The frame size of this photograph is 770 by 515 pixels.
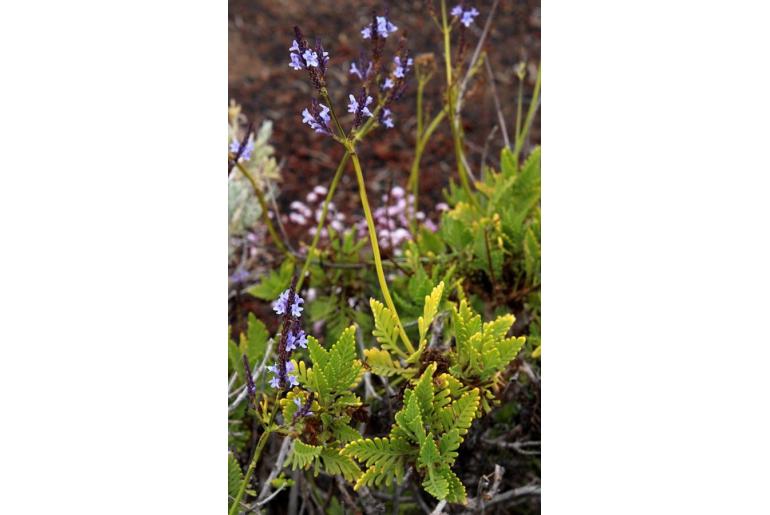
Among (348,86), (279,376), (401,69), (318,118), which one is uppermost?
(348,86)

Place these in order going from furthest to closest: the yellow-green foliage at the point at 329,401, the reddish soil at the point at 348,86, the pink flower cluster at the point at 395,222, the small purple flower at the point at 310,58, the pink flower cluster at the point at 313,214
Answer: the reddish soil at the point at 348,86 < the pink flower cluster at the point at 313,214 < the pink flower cluster at the point at 395,222 < the yellow-green foliage at the point at 329,401 < the small purple flower at the point at 310,58

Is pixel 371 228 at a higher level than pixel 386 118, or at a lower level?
lower

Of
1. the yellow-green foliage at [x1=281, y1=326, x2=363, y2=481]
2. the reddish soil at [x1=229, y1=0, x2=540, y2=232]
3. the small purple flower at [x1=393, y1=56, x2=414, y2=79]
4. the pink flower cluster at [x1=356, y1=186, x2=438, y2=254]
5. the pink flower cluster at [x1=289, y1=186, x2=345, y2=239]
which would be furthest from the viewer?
the reddish soil at [x1=229, y1=0, x2=540, y2=232]

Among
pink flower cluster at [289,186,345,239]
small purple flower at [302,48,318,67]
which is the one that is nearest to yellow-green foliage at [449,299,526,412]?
small purple flower at [302,48,318,67]

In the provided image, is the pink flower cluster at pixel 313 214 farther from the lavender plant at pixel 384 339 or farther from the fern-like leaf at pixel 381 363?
the fern-like leaf at pixel 381 363

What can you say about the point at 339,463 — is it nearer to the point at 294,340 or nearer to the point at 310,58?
the point at 294,340

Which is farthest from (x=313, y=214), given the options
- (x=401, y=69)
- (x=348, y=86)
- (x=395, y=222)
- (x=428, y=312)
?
(x=428, y=312)

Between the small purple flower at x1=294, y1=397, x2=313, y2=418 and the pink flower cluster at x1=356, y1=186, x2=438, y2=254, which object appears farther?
the pink flower cluster at x1=356, y1=186, x2=438, y2=254

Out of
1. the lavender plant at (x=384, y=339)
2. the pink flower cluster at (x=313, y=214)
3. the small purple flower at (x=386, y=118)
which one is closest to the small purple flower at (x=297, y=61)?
the lavender plant at (x=384, y=339)

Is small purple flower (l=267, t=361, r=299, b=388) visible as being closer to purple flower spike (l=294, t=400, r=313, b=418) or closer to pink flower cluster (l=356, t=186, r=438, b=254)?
purple flower spike (l=294, t=400, r=313, b=418)

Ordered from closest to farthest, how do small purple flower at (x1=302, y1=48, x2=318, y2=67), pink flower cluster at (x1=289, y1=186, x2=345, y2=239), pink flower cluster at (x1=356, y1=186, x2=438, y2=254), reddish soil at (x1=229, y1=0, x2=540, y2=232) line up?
small purple flower at (x1=302, y1=48, x2=318, y2=67) → pink flower cluster at (x1=356, y1=186, x2=438, y2=254) → pink flower cluster at (x1=289, y1=186, x2=345, y2=239) → reddish soil at (x1=229, y1=0, x2=540, y2=232)

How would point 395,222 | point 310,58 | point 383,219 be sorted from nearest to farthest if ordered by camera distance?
point 310,58 → point 383,219 → point 395,222
